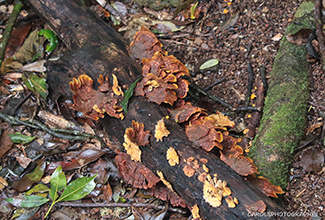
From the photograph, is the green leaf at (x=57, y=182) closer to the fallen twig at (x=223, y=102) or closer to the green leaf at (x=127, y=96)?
the green leaf at (x=127, y=96)

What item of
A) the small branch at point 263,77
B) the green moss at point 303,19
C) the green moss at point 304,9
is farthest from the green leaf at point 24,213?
the green moss at point 304,9

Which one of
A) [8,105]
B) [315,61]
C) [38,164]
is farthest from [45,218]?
[315,61]

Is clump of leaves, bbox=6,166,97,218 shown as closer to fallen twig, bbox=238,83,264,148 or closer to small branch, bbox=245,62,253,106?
fallen twig, bbox=238,83,264,148

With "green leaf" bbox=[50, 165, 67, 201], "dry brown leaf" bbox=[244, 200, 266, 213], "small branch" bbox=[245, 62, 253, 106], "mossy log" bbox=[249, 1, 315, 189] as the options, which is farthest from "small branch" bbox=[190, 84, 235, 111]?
"green leaf" bbox=[50, 165, 67, 201]

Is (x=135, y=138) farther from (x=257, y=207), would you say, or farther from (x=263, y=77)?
(x=263, y=77)

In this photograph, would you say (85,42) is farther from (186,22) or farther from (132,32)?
(186,22)
